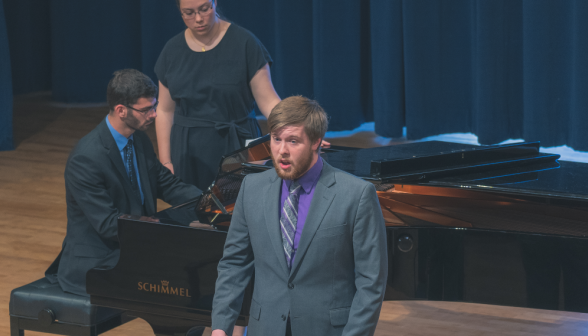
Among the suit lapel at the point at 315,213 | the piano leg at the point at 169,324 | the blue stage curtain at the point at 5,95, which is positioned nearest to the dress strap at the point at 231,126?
the piano leg at the point at 169,324

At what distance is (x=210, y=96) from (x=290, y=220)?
5.09ft

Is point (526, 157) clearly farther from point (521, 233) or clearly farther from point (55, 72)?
point (55, 72)

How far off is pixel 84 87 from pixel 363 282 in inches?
288

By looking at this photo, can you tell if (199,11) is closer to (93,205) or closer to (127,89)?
(127,89)

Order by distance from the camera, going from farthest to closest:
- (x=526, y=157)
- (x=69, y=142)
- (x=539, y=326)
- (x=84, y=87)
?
(x=84, y=87) < (x=69, y=142) < (x=539, y=326) < (x=526, y=157)

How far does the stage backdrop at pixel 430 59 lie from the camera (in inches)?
212

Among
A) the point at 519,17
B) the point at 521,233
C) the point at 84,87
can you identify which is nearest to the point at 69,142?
the point at 84,87

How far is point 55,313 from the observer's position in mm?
2527

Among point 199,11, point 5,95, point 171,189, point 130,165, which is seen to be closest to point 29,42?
point 5,95

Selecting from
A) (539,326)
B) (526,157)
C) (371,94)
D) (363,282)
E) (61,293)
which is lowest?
(539,326)

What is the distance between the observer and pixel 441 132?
6.23 meters

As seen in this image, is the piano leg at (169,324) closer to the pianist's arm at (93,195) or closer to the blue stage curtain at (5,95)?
the pianist's arm at (93,195)

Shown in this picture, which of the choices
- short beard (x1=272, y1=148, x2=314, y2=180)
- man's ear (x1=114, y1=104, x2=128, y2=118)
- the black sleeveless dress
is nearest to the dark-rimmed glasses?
the black sleeveless dress

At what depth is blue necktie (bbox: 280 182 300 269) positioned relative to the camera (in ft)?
5.60
